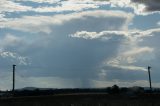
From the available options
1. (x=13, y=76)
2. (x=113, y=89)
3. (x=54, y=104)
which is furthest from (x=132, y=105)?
(x=13, y=76)

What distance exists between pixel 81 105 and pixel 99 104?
2284 mm

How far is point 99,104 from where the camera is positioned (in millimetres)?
44938

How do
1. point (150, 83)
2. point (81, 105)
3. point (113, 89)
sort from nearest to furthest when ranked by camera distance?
point (81, 105), point (113, 89), point (150, 83)

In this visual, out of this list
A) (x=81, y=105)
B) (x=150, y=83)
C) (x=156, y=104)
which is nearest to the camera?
(x=81, y=105)

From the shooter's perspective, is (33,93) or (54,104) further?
(33,93)

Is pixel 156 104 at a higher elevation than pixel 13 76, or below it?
below

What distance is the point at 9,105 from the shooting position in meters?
47.4

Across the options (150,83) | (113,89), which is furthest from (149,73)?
(113,89)

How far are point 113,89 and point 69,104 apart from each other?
147ft

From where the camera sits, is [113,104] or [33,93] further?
[33,93]

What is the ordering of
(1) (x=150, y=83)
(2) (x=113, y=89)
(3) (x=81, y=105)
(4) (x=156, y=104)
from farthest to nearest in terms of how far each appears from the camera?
(1) (x=150, y=83) < (2) (x=113, y=89) < (4) (x=156, y=104) < (3) (x=81, y=105)

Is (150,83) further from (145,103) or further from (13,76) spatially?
(145,103)

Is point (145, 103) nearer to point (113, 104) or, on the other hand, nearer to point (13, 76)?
point (113, 104)

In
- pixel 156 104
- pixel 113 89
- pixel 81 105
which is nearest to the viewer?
pixel 81 105
